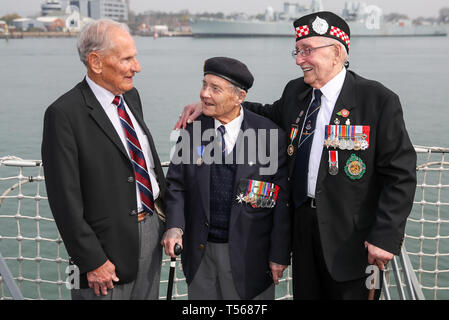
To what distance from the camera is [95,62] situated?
2.36 metres

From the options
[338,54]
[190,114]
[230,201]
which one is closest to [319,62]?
[338,54]

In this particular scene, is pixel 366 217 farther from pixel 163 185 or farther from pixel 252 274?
pixel 163 185

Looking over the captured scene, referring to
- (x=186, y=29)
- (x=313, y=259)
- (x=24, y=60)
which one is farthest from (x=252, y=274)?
(x=186, y=29)

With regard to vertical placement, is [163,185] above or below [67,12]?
below

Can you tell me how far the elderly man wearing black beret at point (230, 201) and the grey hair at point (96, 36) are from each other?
0.54 m

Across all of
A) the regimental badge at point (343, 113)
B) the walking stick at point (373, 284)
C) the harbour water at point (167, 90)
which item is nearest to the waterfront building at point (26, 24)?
the harbour water at point (167, 90)

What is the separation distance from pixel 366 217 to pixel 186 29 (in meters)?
125

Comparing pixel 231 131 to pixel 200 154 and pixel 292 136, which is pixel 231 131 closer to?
pixel 200 154

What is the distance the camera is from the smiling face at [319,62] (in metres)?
2.62

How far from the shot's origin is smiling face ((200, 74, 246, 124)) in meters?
2.56

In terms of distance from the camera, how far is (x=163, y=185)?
2.72 metres

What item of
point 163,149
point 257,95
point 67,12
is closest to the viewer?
point 163,149

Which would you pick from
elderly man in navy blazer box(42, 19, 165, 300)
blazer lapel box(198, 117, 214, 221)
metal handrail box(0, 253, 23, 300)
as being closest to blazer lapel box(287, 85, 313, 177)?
blazer lapel box(198, 117, 214, 221)

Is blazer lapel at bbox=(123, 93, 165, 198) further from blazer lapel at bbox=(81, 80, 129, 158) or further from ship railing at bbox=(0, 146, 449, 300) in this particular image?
ship railing at bbox=(0, 146, 449, 300)
